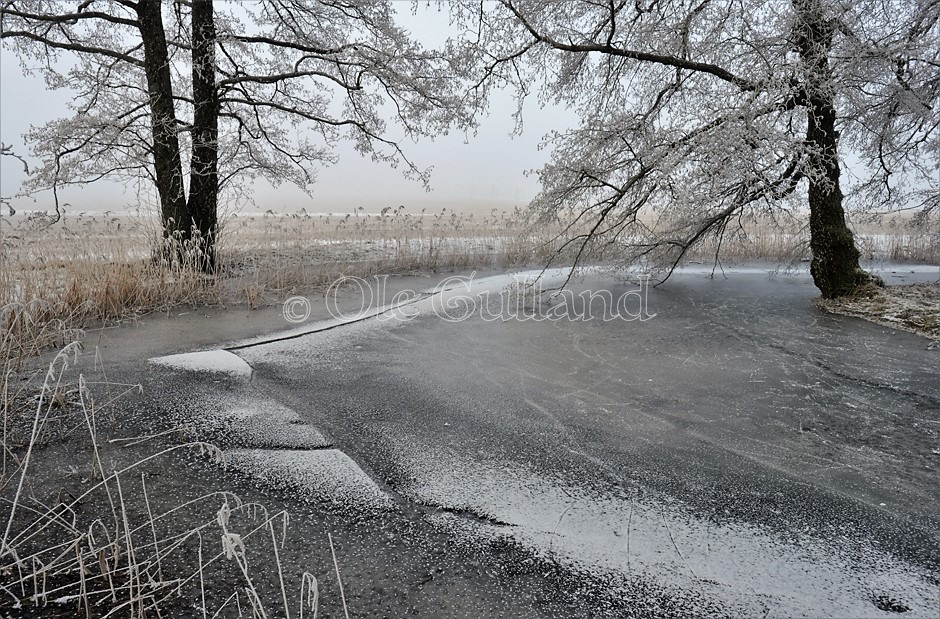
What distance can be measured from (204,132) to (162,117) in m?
0.63

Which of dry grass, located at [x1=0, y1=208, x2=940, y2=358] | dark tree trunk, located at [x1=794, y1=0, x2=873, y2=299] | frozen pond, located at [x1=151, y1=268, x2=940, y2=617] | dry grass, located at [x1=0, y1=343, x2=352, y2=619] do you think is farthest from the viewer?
dark tree trunk, located at [x1=794, y1=0, x2=873, y2=299]

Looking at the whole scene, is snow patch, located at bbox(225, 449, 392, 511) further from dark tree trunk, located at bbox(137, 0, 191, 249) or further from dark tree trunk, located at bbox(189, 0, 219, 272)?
dark tree trunk, located at bbox(137, 0, 191, 249)

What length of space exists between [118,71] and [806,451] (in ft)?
36.3

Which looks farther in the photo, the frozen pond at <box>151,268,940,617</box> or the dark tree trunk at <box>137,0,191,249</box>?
the dark tree trunk at <box>137,0,191,249</box>

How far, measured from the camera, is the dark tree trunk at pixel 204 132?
846 centimetres

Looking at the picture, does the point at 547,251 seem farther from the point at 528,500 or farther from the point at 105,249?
the point at 528,500

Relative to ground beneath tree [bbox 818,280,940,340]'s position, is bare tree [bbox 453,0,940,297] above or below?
above

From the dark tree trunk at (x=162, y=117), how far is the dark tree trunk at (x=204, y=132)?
263mm

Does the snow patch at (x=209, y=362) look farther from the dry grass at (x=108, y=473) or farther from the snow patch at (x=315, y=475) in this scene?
the snow patch at (x=315, y=475)

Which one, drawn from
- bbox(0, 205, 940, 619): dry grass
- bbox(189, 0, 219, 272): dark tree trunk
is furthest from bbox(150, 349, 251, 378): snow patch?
bbox(189, 0, 219, 272): dark tree trunk

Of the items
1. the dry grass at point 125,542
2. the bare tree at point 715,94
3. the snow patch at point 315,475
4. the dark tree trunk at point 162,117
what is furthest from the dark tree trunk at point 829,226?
the dark tree trunk at point 162,117

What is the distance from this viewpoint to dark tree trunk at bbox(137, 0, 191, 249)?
8.27m

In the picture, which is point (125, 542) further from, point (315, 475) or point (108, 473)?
point (315, 475)

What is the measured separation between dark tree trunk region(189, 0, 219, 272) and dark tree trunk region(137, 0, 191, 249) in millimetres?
263
